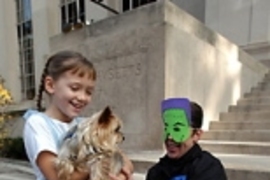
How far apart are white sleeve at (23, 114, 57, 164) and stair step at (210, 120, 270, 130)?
181 inches

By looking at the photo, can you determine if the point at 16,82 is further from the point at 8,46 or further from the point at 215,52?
the point at 215,52

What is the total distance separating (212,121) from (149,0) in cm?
770

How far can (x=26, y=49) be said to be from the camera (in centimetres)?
1648

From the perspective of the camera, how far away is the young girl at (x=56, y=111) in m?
1.24

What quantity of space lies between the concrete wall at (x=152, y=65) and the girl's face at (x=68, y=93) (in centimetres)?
363

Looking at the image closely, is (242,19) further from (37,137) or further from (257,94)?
(37,137)

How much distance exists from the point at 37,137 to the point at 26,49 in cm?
1633

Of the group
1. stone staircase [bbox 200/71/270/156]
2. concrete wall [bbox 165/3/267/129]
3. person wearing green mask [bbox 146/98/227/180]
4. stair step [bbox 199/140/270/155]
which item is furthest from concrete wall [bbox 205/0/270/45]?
person wearing green mask [bbox 146/98/227/180]

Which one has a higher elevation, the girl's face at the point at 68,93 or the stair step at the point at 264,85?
the girl's face at the point at 68,93

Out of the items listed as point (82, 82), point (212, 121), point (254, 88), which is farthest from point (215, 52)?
point (82, 82)

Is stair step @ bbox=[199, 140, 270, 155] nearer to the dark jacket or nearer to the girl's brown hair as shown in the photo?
the dark jacket

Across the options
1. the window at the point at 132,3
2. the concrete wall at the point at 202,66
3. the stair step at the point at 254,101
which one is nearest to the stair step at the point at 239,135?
the concrete wall at the point at 202,66

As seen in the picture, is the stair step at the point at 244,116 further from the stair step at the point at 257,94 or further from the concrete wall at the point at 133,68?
the concrete wall at the point at 133,68

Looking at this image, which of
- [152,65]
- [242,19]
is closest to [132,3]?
[242,19]
